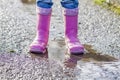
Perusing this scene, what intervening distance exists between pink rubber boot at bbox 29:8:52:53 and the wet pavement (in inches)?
2.6

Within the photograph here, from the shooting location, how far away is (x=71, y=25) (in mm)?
4555

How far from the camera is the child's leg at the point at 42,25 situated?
441 cm

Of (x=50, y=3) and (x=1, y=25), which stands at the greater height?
(x=50, y=3)

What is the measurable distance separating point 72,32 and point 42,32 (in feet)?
1.02

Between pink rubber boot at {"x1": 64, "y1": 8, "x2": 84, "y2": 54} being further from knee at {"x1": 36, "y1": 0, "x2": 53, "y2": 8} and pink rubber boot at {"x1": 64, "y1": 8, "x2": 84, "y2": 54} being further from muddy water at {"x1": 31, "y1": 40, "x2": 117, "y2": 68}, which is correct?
knee at {"x1": 36, "y1": 0, "x2": 53, "y2": 8}

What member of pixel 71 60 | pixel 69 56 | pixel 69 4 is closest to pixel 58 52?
pixel 69 56

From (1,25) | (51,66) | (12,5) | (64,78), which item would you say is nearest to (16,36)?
(1,25)

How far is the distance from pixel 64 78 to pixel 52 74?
0.45ft

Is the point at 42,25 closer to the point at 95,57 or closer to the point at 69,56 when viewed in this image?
the point at 69,56

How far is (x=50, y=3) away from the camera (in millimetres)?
4410

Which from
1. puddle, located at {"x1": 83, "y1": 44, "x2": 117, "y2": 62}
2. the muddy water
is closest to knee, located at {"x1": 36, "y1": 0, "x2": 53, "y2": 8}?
the muddy water

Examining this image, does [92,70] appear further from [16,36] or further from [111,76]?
[16,36]

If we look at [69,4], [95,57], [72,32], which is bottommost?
[95,57]

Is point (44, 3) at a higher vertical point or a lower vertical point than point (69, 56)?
higher
